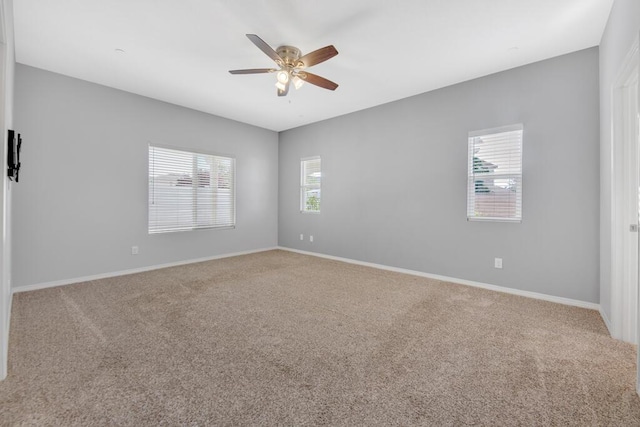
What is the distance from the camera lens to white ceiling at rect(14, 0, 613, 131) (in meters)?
2.35

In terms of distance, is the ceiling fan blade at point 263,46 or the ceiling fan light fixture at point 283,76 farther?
the ceiling fan light fixture at point 283,76

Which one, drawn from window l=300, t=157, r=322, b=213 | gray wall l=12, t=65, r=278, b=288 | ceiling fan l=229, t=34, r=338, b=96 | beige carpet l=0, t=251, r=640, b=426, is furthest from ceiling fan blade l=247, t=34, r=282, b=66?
window l=300, t=157, r=322, b=213

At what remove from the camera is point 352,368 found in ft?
6.00

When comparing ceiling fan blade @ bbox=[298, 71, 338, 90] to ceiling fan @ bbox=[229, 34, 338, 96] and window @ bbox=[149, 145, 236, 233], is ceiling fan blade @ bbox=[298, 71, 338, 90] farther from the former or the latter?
window @ bbox=[149, 145, 236, 233]

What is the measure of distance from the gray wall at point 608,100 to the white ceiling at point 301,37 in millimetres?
232

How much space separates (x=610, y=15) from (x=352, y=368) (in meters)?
3.60

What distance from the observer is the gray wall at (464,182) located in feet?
9.75

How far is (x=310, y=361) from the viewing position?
1.91 meters

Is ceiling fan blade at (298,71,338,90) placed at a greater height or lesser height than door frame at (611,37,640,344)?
greater

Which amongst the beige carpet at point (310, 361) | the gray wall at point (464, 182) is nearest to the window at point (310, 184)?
the gray wall at point (464, 182)

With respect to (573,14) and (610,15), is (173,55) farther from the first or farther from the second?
(610,15)

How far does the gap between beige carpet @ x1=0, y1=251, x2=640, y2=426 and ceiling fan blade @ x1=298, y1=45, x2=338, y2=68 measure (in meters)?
2.42

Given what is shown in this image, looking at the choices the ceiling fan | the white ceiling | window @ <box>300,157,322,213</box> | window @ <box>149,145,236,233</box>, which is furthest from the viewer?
window @ <box>300,157,322,213</box>

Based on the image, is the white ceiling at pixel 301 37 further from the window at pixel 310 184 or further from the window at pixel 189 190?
the window at pixel 310 184
